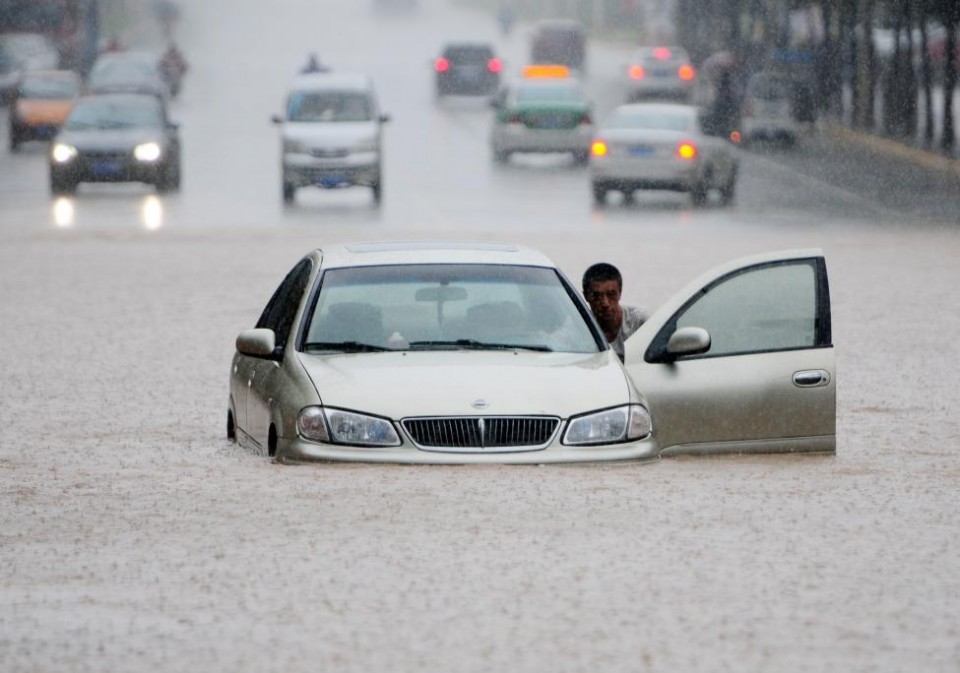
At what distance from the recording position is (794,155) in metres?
48.8

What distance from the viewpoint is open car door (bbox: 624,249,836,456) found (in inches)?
430

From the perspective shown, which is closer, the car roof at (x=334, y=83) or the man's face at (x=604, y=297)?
the man's face at (x=604, y=297)

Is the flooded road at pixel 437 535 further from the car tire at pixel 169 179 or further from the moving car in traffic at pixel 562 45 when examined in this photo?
the moving car in traffic at pixel 562 45

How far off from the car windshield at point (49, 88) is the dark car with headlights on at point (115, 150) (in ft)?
45.2

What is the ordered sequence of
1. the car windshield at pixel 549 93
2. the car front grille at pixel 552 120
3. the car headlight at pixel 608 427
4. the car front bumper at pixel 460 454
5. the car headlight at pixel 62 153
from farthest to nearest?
1. the car windshield at pixel 549 93
2. the car front grille at pixel 552 120
3. the car headlight at pixel 62 153
4. the car headlight at pixel 608 427
5. the car front bumper at pixel 460 454

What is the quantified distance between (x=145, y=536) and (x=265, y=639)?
182 cm

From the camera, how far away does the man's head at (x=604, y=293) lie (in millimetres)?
11719

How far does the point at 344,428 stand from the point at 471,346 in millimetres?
907

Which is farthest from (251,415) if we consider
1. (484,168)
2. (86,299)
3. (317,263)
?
(484,168)

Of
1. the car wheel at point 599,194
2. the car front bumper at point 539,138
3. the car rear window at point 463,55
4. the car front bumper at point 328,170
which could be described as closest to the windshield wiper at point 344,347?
the car front bumper at point 328,170

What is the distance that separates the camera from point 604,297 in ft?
38.4

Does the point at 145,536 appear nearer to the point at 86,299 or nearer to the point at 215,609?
the point at 215,609

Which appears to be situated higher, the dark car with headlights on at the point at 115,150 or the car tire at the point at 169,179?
the dark car with headlights on at the point at 115,150

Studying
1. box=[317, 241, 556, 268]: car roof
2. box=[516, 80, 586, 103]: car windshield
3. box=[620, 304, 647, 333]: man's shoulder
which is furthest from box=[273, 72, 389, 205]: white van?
box=[317, 241, 556, 268]: car roof
